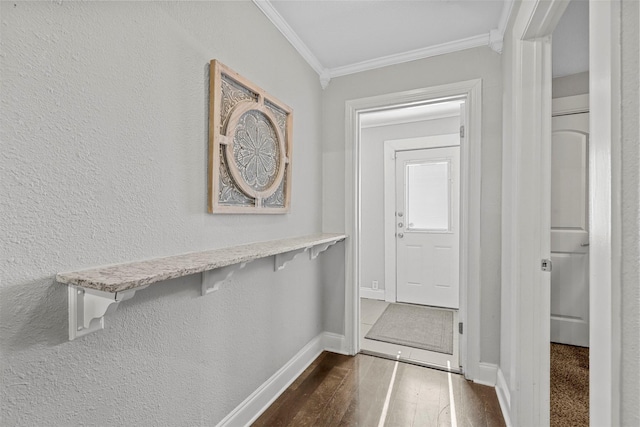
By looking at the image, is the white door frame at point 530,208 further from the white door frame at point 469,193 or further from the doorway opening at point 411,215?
the doorway opening at point 411,215

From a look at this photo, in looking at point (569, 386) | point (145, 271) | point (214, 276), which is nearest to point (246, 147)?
point (214, 276)

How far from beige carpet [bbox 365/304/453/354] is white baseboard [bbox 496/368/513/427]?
57 cm

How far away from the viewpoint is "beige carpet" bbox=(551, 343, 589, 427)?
1.72 meters

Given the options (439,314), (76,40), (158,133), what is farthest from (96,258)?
(439,314)

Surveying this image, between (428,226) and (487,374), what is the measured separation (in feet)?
6.36

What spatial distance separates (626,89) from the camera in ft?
1.86

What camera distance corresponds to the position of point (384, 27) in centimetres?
193

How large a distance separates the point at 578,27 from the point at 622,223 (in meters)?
2.04

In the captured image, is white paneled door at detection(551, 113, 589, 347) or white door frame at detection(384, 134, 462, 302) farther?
white door frame at detection(384, 134, 462, 302)

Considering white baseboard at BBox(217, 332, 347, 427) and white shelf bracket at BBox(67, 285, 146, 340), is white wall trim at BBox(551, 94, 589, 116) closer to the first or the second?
white baseboard at BBox(217, 332, 347, 427)

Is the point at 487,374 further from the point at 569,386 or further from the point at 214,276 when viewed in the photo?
the point at 214,276

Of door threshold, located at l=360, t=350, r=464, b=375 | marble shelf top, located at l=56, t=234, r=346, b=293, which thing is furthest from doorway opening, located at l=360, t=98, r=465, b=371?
marble shelf top, located at l=56, t=234, r=346, b=293

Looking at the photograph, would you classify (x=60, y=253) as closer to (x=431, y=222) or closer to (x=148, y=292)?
(x=148, y=292)

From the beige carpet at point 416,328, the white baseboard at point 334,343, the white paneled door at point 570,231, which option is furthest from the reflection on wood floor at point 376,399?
the white paneled door at point 570,231
